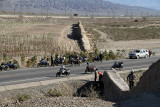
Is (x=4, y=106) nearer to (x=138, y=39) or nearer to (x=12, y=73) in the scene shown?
(x=12, y=73)

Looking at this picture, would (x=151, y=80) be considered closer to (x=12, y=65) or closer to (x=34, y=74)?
(x=34, y=74)

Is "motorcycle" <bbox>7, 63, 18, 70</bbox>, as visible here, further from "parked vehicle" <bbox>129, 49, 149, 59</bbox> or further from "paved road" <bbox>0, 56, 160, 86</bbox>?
"parked vehicle" <bbox>129, 49, 149, 59</bbox>

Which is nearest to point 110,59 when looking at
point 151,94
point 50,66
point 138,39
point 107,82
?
point 50,66

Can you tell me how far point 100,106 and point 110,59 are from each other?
26278 millimetres

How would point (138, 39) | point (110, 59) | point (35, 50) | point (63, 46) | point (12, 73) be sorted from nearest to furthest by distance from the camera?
1. point (12, 73)
2. point (110, 59)
3. point (35, 50)
4. point (63, 46)
5. point (138, 39)

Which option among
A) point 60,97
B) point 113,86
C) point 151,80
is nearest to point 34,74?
point 113,86

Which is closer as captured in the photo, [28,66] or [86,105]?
[86,105]

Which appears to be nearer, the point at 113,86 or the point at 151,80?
the point at 151,80

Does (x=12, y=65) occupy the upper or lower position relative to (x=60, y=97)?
upper

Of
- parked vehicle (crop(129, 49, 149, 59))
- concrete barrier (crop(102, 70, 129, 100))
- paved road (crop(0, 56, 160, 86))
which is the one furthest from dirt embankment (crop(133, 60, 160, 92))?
parked vehicle (crop(129, 49, 149, 59))

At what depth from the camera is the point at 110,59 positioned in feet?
133

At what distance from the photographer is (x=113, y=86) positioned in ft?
66.8

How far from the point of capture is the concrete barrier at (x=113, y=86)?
735 inches

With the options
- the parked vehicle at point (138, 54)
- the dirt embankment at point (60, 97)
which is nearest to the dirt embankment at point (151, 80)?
the dirt embankment at point (60, 97)
